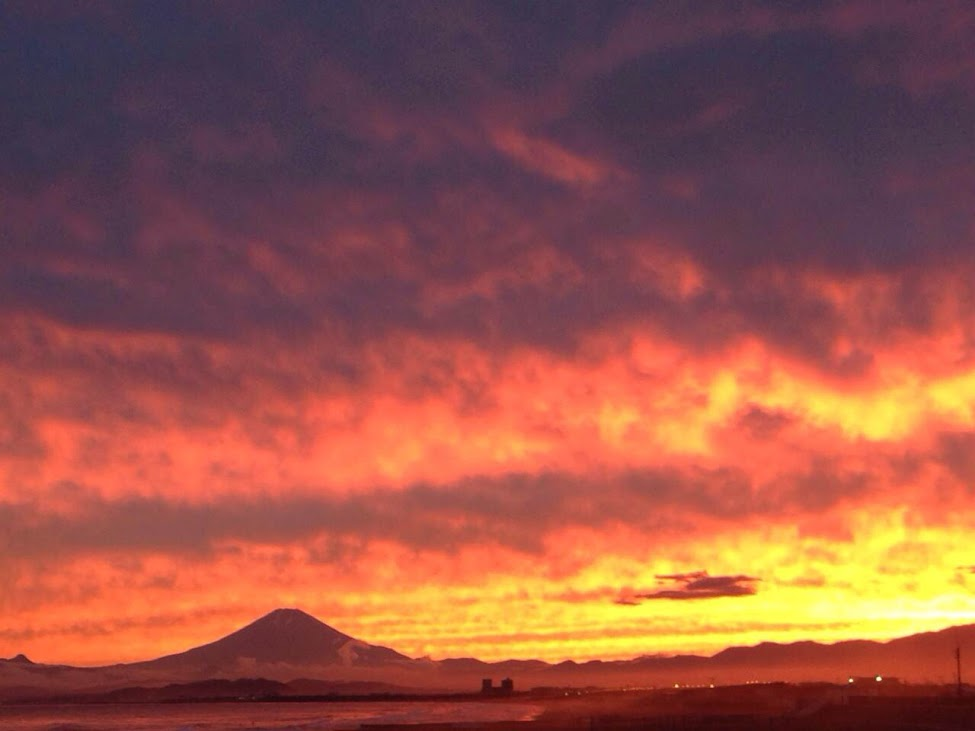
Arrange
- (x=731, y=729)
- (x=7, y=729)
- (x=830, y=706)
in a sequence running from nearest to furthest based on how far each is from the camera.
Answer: (x=731, y=729) < (x=830, y=706) < (x=7, y=729)

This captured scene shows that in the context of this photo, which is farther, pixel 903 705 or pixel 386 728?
pixel 386 728

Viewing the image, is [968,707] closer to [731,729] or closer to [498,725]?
[731,729]

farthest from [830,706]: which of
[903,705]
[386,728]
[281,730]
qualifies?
[281,730]

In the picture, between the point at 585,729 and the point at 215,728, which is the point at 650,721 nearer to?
the point at 585,729

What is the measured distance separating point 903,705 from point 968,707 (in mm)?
8808

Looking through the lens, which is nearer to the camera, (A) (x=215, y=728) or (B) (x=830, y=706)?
(B) (x=830, y=706)

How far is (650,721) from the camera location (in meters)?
99.1

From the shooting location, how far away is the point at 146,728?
13050 cm

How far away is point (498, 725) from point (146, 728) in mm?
44284

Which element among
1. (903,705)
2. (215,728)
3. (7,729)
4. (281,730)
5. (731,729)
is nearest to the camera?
(731,729)

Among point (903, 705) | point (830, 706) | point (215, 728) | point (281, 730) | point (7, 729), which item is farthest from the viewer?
point (7, 729)

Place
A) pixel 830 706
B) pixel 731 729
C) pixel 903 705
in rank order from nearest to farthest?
pixel 731 729, pixel 903 705, pixel 830 706

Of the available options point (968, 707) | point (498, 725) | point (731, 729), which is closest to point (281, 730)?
point (498, 725)

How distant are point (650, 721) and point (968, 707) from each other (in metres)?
25.5
